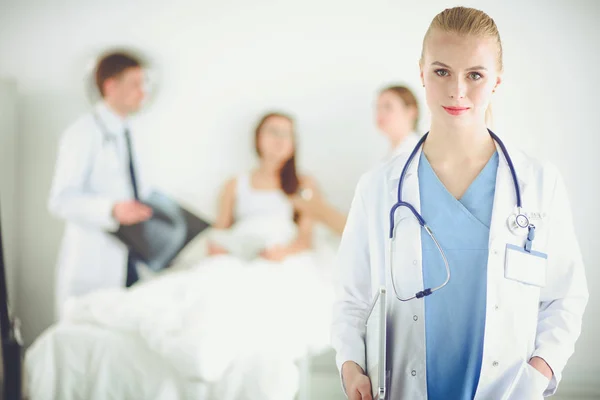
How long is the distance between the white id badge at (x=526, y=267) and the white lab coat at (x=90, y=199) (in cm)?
165

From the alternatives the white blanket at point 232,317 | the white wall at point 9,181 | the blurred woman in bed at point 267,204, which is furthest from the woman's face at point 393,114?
the white wall at point 9,181

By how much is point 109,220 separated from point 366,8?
135 centimetres

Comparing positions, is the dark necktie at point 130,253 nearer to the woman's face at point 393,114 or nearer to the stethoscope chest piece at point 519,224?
the woman's face at point 393,114

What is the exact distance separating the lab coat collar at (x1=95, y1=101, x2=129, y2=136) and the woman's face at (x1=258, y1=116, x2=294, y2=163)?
23.2 inches

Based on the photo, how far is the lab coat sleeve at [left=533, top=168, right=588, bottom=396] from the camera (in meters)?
1.22

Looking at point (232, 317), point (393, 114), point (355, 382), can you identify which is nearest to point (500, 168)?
point (355, 382)

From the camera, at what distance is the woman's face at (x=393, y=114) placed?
7.41 feet

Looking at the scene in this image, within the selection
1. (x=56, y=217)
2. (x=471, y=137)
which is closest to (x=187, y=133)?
(x=56, y=217)

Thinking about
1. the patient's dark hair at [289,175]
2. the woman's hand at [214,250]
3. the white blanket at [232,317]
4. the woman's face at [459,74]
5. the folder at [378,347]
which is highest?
the woman's face at [459,74]

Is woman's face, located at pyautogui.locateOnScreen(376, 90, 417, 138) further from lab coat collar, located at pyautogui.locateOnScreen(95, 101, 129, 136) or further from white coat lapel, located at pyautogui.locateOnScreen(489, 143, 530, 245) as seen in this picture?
lab coat collar, located at pyautogui.locateOnScreen(95, 101, 129, 136)

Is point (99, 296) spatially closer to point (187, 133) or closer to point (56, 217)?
point (56, 217)

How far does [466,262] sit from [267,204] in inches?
46.3

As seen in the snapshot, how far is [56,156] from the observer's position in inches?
97.4

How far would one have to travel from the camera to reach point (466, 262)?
4.28 feet
